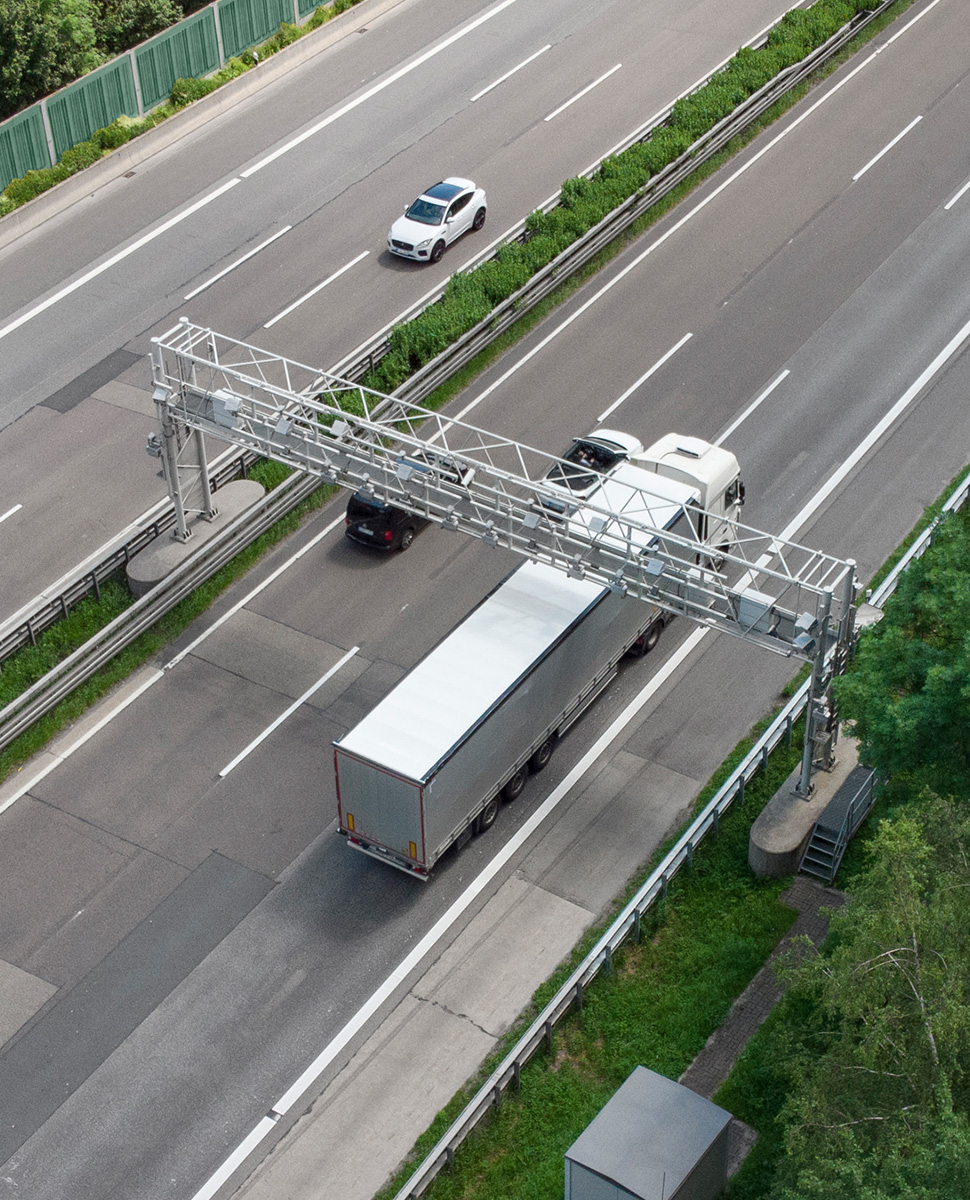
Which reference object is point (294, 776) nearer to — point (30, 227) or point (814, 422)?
point (814, 422)

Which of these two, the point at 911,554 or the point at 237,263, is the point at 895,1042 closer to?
the point at 911,554

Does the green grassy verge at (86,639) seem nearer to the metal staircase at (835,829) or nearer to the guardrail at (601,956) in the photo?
the guardrail at (601,956)

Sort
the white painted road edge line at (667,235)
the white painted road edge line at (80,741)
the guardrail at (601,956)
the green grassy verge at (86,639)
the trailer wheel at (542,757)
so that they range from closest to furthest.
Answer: the guardrail at (601,956)
the trailer wheel at (542,757)
the white painted road edge line at (80,741)
the green grassy verge at (86,639)
the white painted road edge line at (667,235)

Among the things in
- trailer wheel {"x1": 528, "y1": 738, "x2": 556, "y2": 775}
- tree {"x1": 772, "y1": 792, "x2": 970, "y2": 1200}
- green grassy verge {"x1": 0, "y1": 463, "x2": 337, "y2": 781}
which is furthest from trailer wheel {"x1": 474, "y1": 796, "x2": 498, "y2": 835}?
tree {"x1": 772, "y1": 792, "x2": 970, "y2": 1200}

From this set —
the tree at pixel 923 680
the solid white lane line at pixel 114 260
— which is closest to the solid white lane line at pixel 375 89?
the solid white lane line at pixel 114 260

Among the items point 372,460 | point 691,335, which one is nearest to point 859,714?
point 372,460
